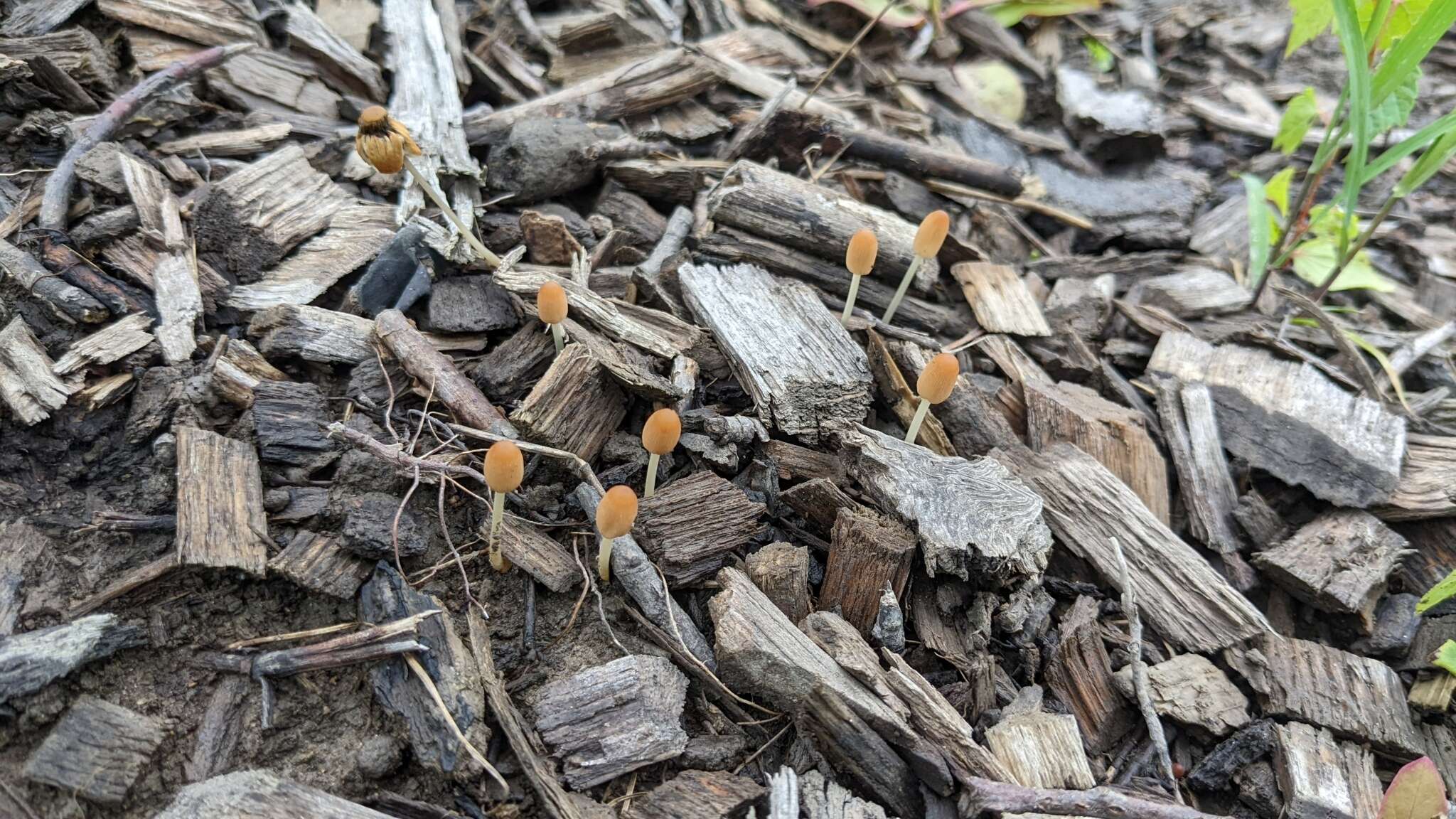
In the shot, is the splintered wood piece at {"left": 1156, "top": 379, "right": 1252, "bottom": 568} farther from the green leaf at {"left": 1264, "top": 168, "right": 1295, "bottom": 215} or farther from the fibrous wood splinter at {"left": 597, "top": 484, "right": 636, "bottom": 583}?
the fibrous wood splinter at {"left": 597, "top": 484, "right": 636, "bottom": 583}

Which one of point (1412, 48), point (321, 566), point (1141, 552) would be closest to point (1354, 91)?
point (1412, 48)

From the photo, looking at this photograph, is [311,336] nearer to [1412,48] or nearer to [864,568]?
[864,568]

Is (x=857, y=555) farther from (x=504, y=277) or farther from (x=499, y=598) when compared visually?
(x=504, y=277)

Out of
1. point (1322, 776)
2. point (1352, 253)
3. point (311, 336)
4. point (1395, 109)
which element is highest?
point (1395, 109)

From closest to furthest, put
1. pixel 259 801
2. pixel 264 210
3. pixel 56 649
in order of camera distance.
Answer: pixel 259 801 → pixel 56 649 → pixel 264 210

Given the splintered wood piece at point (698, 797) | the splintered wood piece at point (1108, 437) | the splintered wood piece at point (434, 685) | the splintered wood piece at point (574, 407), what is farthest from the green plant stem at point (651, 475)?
the splintered wood piece at point (1108, 437)

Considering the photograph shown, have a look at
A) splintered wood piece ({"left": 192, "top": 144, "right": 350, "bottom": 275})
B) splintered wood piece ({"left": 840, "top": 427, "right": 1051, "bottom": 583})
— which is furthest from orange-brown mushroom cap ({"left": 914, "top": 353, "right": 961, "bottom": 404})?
splintered wood piece ({"left": 192, "top": 144, "right": 350, "bottom": 275})

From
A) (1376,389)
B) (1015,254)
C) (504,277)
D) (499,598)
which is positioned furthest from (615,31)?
(1376,389)

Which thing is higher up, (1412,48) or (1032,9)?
(1412,48)
